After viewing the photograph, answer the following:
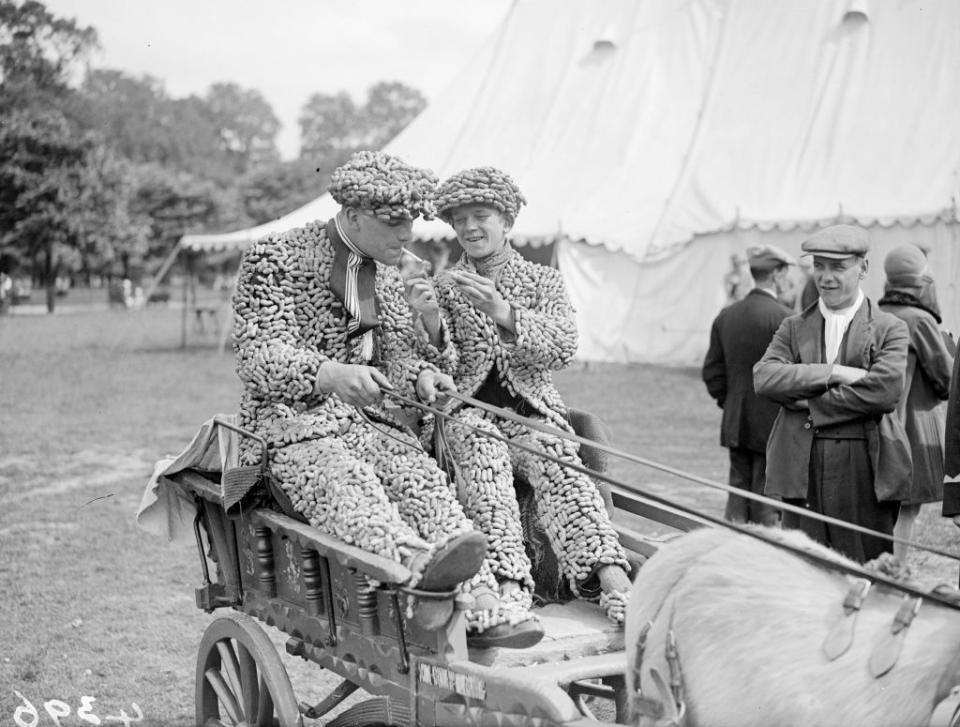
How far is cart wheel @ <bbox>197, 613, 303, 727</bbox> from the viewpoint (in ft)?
11.6

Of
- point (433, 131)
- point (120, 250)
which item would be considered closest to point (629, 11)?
point (433, 131)

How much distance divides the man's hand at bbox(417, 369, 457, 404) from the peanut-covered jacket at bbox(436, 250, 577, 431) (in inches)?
7.0

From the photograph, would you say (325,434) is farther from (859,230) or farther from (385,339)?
(859,230)

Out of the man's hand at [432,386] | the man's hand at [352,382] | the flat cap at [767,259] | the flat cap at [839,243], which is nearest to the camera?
the man's hand at [352,382]

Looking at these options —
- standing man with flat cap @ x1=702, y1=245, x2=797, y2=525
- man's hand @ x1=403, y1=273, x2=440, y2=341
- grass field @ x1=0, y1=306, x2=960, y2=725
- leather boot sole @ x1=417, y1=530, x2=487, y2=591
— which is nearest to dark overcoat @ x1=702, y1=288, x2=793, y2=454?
standing man with flat cap @ x1=702, y1=245, x2=797, y2=525

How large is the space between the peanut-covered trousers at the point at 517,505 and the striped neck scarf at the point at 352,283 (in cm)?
43

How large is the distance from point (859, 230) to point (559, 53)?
17.5 meters

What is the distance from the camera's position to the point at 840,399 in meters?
4.59

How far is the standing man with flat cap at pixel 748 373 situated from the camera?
680cm

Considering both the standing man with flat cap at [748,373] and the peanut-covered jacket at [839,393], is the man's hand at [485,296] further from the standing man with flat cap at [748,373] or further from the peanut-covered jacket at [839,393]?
the standing man with flat cap at [748,373]

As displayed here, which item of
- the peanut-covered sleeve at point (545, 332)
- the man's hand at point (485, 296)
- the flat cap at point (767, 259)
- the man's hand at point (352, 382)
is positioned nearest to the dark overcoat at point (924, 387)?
the flat cap at point (767, 259)

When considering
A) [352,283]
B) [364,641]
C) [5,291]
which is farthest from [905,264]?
[5,291]

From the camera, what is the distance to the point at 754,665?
2.44 meters

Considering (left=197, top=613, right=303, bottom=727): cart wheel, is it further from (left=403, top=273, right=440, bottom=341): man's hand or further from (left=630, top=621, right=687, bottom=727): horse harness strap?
(left=630, top=621, right=687, bottom=727): horse harness strap
